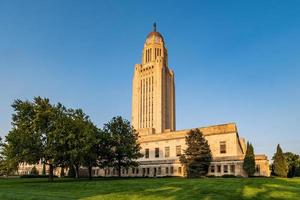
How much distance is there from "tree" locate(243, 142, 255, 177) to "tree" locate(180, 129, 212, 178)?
6006mm

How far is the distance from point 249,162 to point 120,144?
65.8ft

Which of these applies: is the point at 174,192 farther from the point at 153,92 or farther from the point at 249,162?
the point at 153,92

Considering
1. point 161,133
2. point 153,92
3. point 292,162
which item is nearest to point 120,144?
point 161,133

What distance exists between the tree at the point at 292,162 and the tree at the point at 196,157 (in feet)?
88.4

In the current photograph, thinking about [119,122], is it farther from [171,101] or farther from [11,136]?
[171,101]

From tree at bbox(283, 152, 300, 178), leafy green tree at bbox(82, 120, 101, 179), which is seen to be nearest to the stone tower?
tree at bbox(283, 152, 300, 178)

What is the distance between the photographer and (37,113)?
123ft

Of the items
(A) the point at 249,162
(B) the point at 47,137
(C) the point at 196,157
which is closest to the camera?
(B) the point at 47,137

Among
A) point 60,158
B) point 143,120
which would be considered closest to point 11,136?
point 60,158

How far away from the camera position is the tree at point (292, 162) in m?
66.4

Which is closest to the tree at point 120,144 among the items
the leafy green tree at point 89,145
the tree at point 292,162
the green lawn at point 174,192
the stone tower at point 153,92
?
the leafy green tree at point 89,145

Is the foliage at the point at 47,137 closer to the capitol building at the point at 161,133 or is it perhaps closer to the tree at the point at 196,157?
the tree at the point at 196,157

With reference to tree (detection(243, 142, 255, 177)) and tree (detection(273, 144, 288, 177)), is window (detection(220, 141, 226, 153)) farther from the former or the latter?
tree (detection(273, 144, 288, 177))

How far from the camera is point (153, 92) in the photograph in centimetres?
9519
